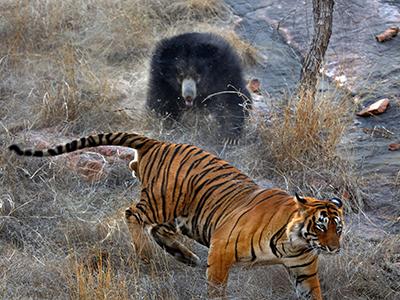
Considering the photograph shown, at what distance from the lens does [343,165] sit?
248 inches

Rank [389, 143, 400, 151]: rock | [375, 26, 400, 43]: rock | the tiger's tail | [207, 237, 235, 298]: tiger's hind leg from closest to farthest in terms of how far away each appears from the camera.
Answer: [207, 237, 235, 298]: tiger's hind leg → the tiger's tail → [389, 143, 400, 151]: rock → [375, 26, 400, 43]: rock

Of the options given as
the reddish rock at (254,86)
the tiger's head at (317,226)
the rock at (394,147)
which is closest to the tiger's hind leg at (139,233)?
the tiger's head at (317,226)

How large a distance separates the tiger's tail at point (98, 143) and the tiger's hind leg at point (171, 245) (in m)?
0.52

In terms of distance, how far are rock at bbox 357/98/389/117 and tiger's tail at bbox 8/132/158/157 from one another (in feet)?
10.1

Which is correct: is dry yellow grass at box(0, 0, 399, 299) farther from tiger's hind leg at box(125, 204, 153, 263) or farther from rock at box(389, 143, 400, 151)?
rock at box(389, 143, 400, 151)

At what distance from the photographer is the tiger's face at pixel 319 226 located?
3.98 metres

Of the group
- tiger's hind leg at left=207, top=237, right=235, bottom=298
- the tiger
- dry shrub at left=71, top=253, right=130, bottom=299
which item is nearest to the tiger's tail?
the tiger

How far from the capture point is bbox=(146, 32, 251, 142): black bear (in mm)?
7102

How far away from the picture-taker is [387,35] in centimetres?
891

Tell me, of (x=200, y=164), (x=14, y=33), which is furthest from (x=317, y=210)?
(x=14, y=33)

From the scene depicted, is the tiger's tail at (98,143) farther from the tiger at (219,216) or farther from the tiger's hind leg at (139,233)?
the tiger's hind leg at (139,233)

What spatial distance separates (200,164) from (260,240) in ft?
2.76

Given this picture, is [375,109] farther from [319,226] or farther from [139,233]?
[319,226]

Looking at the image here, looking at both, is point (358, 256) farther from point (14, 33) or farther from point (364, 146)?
point (14, 33)
